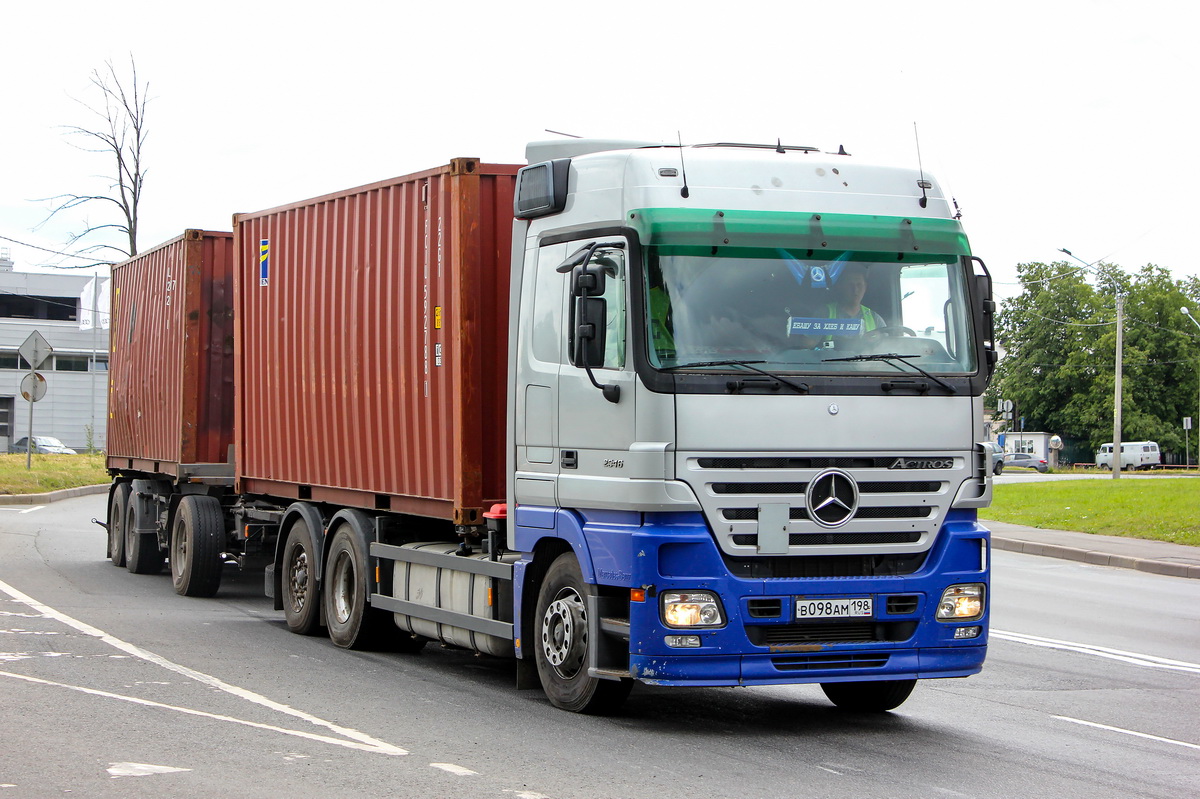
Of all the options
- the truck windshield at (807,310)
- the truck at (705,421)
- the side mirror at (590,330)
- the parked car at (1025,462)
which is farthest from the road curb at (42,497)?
the parked car at (1025,462)

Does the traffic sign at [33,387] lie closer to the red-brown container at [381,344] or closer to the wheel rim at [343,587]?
the red-brown container at [381,344]

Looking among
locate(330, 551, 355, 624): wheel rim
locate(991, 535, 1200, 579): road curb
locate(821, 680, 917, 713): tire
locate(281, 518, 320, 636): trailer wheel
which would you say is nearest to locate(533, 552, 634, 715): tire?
locate(821, 680, 917, 713): tire

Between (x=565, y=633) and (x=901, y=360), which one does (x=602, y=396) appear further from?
(x=901, y=360)

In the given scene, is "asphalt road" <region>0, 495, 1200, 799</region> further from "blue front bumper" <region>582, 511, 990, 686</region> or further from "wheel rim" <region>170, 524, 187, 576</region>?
"wheel rim" <region>170, 524, 187, 576</region>

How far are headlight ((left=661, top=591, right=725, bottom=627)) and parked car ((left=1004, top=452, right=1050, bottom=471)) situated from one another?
2989 inches

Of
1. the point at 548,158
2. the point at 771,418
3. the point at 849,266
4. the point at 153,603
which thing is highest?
the point at 548,158

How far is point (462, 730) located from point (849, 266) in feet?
10.9

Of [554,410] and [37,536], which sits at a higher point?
[554,410]

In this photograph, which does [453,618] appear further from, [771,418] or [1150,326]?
[1150,326]

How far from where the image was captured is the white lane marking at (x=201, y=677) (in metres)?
7.30

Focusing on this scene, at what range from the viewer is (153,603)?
14039mm

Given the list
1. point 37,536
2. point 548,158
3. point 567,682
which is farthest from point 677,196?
point 37,536

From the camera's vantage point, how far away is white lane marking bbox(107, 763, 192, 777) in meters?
6.44

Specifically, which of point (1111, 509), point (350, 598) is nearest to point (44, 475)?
point (1111, 509)
